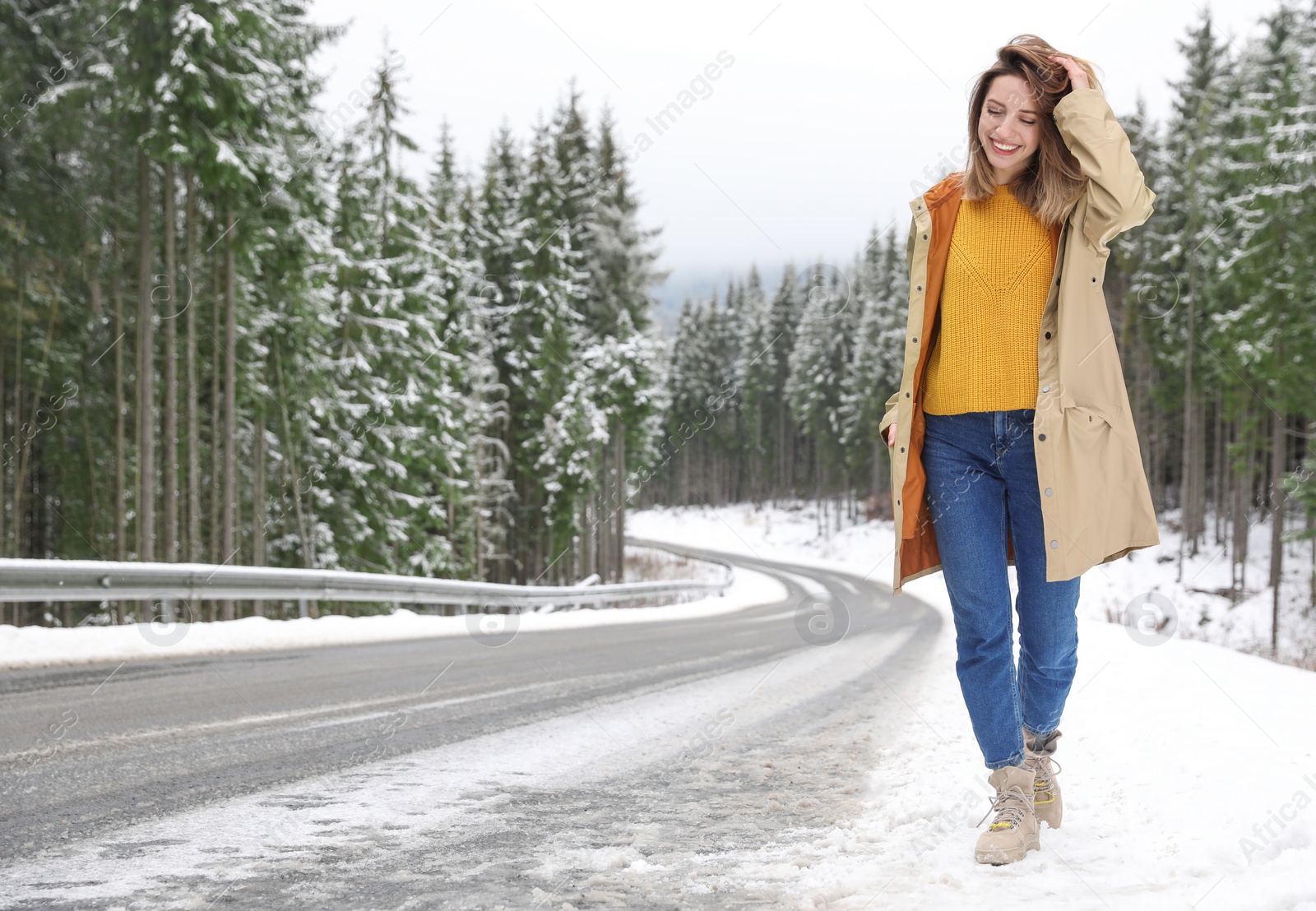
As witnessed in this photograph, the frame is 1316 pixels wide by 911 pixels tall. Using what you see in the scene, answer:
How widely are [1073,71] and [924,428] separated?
1182 mm

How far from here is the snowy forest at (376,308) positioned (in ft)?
54.9

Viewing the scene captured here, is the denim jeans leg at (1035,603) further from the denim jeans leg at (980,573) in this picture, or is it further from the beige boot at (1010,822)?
the beige boot at (1010,822)

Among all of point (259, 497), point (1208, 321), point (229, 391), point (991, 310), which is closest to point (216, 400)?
point (229, 391)

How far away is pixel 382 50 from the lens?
25938 millimetres

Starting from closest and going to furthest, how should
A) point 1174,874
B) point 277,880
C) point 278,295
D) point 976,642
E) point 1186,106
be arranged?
point 277,880
point 1174,874
point 976,642
point 278,295
point 1186,106

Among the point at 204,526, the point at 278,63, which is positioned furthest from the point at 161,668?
the point at 204,526

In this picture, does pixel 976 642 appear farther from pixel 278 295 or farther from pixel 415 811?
pixel 278 295

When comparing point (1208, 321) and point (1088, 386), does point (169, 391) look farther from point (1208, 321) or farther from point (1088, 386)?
point (1208, 321)

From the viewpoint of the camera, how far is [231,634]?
9273mm

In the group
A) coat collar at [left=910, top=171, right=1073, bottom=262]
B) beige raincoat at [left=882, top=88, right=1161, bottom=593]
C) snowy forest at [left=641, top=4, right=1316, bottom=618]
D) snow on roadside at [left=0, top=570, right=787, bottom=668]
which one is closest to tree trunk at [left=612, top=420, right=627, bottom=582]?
snowy forest at [left=641, top=4, right=1316, bottom=618]

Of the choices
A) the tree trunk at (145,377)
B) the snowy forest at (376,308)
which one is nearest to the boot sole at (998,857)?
the tree trunk at (145,377)

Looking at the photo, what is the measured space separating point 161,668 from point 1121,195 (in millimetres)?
6988

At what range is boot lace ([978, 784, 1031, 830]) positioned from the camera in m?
2.77

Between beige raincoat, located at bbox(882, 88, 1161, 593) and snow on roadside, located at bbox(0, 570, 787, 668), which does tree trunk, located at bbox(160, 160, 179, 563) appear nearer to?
snow on roadside, located at bbox(0, 570, 787, 668)
